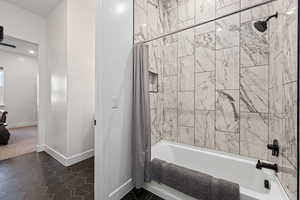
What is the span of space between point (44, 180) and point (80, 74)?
1709 mm

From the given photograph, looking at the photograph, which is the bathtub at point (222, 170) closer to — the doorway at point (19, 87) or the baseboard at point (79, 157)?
the baseboard at point (79, 157)

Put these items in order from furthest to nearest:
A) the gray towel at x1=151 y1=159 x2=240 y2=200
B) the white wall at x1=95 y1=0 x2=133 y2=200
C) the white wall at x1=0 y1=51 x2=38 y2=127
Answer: the white wall at x1=0 y1=51 x2=38 y2=127
the white wall at x1=95 y1=0 x2=133 y2=200
the gray towel at x1=151 y1=159 x2=240 y2=200

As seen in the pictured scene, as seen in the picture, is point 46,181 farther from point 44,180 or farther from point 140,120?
point 140,120

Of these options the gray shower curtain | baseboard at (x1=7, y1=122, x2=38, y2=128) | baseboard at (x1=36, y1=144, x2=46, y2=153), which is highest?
the gray shower curtain

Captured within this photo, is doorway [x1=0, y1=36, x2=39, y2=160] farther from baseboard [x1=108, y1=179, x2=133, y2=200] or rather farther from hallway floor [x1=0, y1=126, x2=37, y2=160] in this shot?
baseboard [x1=108, y1=179, x2=133, y2=200]

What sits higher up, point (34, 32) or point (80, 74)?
point (34, 32)

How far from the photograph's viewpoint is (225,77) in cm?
195

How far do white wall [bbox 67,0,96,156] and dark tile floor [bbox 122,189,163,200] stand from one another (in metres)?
1.37

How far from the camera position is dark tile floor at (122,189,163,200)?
161 cm

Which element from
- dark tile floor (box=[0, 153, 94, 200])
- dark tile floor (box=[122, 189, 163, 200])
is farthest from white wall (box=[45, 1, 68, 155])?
dark tile floor (box=[122, 189, 163, 200])

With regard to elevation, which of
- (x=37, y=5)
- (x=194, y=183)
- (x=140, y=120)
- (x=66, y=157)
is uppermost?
(x=37, y=5)

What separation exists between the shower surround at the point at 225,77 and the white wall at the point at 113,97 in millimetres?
329

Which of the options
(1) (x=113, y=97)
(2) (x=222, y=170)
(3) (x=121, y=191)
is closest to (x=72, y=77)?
(1) (x=113, y=97)

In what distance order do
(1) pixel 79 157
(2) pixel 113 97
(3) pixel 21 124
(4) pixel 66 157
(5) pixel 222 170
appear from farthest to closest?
1. (3) pixel 21 124
2. (1) pixel 79 157
3. (4) pixel 66 157
4. (5) pixel 222 170
5. (2) pixel 113 97
